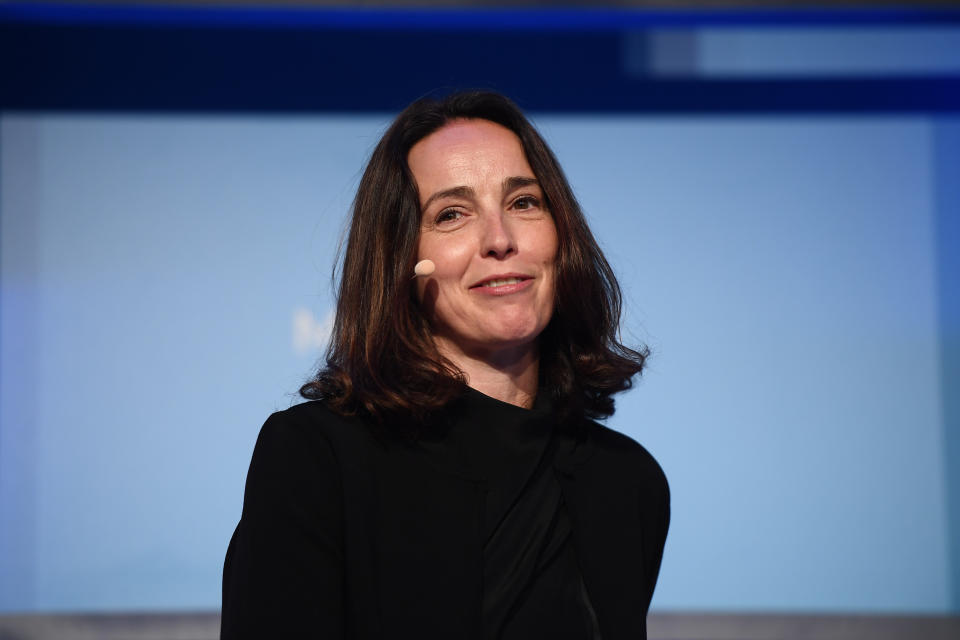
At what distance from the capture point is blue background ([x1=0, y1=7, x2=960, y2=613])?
10.5ft

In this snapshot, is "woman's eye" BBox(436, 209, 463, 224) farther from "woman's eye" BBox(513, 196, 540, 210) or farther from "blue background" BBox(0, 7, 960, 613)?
"blue background" BBox(0, 7, 960, 613)

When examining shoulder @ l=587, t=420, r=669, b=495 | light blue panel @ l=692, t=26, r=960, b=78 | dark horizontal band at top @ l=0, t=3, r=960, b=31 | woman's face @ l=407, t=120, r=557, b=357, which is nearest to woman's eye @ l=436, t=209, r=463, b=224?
woman's face @ l=407, t=120, r=557, b=357

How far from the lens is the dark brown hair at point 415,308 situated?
132 cm

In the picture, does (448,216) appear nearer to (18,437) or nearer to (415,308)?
(415,308)

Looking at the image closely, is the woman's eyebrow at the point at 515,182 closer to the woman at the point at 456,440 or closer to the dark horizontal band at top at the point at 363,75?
the woman at the point at 456,440

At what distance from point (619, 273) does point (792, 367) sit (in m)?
0.73

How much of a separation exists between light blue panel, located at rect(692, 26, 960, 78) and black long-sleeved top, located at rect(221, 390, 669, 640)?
97.7 inches

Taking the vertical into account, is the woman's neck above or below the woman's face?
below

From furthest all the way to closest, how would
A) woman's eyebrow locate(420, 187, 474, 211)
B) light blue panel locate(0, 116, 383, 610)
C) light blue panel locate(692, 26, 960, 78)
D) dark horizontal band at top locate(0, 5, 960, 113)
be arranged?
light blue panel locate(692, 26, 960, 78), dark horizontal band at top locate(0, 5, 960, 113), light blue panel locate(0, 116, 383, 610), woman's eyebrow locate(420, 187, 474, 211)

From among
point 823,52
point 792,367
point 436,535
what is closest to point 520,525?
point 436,535

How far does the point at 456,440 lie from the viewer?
1.35 metres

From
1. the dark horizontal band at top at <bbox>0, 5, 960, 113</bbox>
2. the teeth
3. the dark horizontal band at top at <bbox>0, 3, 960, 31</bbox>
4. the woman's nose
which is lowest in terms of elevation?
the teeth

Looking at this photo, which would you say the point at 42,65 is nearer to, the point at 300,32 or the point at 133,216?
the point at 133,216

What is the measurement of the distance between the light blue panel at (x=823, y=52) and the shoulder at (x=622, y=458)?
2.29 meters
